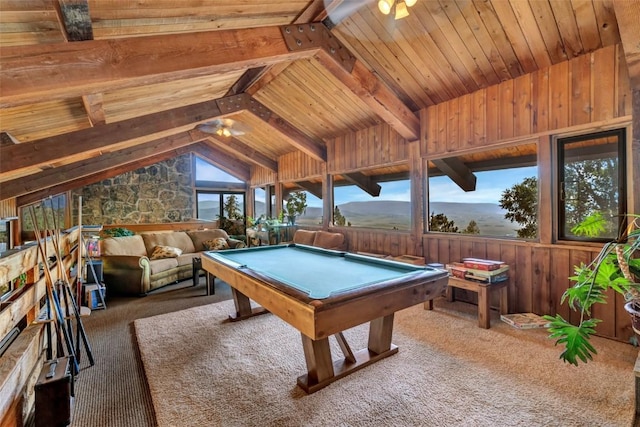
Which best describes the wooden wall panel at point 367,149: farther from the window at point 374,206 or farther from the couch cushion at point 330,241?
the couch cushion at point 330,241

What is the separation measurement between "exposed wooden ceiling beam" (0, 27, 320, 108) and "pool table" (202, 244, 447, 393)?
1.74 metres

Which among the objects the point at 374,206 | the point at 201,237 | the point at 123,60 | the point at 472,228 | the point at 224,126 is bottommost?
the point at 201,237

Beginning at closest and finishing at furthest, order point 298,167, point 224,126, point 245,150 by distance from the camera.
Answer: point 224,126, point 298,167, point 245,150

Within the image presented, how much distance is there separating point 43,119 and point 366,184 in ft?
17.5

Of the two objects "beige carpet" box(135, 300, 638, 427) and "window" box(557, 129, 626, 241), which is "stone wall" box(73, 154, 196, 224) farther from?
"window" box(557, 129, 626, 241)

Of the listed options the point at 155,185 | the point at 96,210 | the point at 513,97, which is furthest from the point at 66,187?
the point at 513,97

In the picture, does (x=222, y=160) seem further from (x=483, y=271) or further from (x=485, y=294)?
(x=485, y=294)

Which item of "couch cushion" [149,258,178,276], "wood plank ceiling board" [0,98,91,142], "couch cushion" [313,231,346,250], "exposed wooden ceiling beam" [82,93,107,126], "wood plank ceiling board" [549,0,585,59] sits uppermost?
"wood plank ceiling board" [549,0,585,59]

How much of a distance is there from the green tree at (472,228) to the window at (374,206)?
1318mm

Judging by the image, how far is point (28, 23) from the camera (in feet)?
5.70

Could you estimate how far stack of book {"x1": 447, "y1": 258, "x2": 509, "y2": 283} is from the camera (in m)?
3.20

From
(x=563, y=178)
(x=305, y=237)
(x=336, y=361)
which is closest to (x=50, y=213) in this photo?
(x=305, y=237)

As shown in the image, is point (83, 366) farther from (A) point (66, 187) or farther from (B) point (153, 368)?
(A) point (66, 187)

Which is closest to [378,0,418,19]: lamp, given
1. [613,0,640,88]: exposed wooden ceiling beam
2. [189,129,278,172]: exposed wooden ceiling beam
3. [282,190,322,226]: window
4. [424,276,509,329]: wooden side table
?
[613,0,640,88]: exposed wooden ceiling beam
